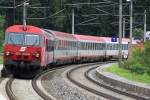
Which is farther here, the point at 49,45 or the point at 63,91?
the point at 49,45

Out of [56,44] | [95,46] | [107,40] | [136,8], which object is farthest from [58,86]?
[136,8]

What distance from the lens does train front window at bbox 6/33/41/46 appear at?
31.2 m

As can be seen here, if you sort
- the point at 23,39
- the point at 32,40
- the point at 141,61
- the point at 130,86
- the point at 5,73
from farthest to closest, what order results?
the point at 141,61, the point at 5,73, the point at 32,40, the point at 23,39, the point at 130,86

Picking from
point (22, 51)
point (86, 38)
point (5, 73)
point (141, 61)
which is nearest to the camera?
point (22, 51)

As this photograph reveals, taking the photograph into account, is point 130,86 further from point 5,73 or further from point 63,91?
point 5,73

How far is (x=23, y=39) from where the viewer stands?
3134cm

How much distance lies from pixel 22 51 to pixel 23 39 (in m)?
0.84

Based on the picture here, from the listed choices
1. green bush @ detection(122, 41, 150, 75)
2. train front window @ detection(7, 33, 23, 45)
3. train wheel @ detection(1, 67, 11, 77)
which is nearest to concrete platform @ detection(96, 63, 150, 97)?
green bush @ detection(122, 41, 150, 75)

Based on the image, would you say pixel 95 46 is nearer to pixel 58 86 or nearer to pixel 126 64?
pixel 126 64

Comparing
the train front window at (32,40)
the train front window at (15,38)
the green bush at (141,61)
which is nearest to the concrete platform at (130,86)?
the green bush at (141,61)

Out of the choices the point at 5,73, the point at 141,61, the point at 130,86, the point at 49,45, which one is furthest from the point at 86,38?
the point at 130,86

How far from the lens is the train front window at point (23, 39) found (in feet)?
102

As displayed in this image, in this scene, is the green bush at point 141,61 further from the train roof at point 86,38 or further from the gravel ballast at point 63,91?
the train roof at point 86,38

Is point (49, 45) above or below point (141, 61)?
above
